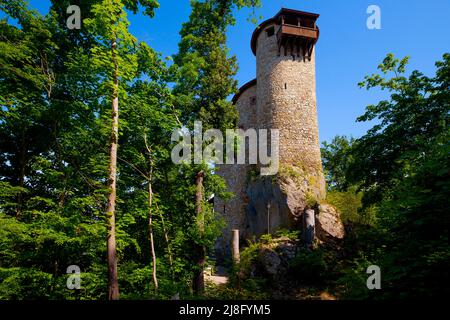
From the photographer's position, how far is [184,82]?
1016 centimetres

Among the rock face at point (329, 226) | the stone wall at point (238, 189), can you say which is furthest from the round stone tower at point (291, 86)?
the rock face at point (329, 226)

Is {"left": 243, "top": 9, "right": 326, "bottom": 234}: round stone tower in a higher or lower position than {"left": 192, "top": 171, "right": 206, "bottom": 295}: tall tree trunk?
higher

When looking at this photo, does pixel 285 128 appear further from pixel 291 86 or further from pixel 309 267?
pixel 309 267

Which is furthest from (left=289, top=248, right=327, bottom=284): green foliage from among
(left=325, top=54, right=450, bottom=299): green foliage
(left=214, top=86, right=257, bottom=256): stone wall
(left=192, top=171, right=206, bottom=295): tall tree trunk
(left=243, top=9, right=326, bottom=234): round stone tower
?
(left=192, top=171, right=206, bottom=295): tall tree trunk

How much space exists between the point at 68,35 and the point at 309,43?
59.6 feet

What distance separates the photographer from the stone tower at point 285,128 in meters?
18.5

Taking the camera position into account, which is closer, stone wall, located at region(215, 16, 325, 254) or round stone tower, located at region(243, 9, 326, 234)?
stone wall, located at region(215, 16, 325, 254)

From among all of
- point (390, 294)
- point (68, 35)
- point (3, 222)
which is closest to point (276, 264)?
point (390, 294)

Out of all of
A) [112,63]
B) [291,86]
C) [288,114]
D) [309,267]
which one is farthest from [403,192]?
[291,86]

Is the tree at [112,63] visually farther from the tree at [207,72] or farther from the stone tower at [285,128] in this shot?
the stone tower at [285,128]

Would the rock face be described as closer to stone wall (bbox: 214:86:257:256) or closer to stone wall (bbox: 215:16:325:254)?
stone wall (bbox: 215:16:325:254)

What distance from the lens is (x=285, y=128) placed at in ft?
66.3

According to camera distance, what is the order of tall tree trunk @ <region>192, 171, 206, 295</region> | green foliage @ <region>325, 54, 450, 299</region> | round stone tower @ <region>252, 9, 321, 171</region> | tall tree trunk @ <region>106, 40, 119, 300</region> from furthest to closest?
round stone tower @ <region>252, 9, 321, 171</region> → tall tree trunk @ <region>192, 171, 206, 295</region> → tall tree trunk @ <region>106, 40, 119, 300</region> → green foliage @ <region>325, 54, 450, 299</region>

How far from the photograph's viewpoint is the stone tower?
60.6 ft
